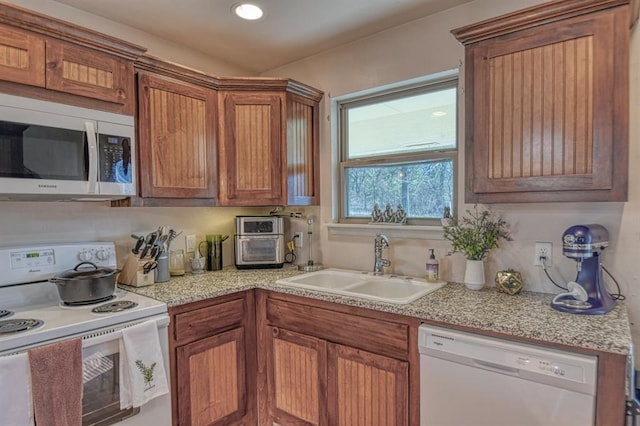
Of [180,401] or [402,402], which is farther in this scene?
[180,401]

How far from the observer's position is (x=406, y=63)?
2.23 m

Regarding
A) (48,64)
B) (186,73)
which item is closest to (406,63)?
(186,73)

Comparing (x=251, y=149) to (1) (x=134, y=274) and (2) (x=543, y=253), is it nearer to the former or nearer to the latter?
(1) (x=134, y=274)

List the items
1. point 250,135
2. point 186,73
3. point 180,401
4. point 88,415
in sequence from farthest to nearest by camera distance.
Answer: point 250,135 → point 186,73 → point 180,401 → point 88,415

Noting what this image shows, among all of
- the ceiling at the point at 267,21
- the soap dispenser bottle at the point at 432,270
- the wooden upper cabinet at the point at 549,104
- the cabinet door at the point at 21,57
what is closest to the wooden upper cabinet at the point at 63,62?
the cabinet door at the point at 21,57

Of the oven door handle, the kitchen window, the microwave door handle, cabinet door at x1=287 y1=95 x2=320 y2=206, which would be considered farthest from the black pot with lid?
the kitchen window

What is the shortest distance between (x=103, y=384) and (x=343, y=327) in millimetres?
1068

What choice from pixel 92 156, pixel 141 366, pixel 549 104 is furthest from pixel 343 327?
pixel 92 156

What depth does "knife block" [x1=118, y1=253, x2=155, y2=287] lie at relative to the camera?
203 centimetres

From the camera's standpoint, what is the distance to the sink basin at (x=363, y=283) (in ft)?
6.56

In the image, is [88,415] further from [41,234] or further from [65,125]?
[65,125]

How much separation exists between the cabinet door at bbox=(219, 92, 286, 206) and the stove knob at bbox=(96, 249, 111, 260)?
28.2 inches

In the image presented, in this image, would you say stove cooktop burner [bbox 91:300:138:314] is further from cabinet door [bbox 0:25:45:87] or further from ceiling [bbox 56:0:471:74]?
ceiling [bbox 56:0:471:74]

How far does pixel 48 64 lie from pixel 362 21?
165 cm
